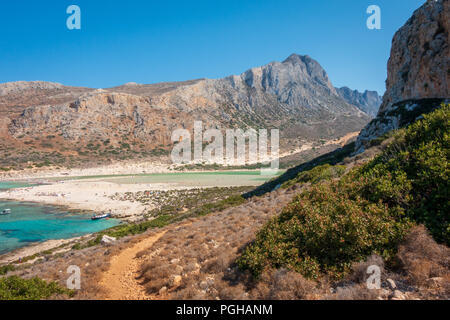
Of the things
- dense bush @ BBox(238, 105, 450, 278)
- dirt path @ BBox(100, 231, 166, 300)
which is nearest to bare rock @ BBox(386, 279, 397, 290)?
dense bush @ BBox(238, 105, 450, 278)

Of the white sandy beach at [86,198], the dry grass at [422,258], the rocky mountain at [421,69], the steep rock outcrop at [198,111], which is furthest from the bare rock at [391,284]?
the steep rock outcrop at [198,111]

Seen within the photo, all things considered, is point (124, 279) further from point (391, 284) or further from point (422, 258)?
point (422, 258)

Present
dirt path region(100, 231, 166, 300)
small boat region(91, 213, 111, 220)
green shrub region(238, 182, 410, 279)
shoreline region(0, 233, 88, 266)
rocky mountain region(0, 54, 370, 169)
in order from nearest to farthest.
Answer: green shrub region(238, 182, 410, 279)
dirt path region(100, 231, 166, 300)
shoreline region(0, 233, 88, 266)
small boat region(91, 213, 111, 220)
rocky mountain region(0, 54, 370, 169)

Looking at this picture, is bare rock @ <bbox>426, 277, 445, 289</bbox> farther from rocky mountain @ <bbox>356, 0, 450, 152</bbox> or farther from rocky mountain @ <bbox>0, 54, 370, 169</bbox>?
rocky mountain @ <bbox>0, 54, 370, 169</bbox>

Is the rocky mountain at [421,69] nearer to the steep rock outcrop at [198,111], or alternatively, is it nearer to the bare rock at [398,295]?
the bare rock at [398,295]

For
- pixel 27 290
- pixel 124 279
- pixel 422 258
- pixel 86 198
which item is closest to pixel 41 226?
pixel 86 198
